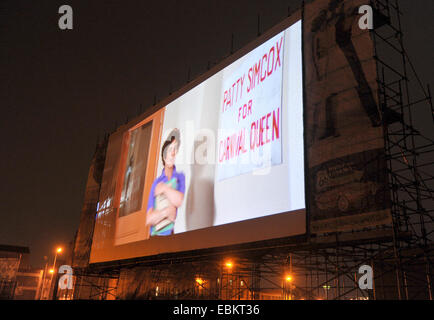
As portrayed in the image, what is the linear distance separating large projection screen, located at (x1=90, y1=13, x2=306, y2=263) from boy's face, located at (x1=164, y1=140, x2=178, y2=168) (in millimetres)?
43

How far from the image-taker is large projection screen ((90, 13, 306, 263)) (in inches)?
370

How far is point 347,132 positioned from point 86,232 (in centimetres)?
1597

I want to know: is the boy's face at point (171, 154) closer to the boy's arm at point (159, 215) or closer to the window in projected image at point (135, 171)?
the boy's arm at point (159, 215)

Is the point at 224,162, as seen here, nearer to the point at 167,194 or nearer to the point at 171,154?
the point at 167,194

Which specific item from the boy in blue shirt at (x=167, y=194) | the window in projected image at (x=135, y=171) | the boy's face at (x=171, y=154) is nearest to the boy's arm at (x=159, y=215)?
the boy in blue shirt at (x=167, y=194)

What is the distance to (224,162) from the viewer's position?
1117cm

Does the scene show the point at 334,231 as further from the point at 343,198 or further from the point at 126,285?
the point at 126,285

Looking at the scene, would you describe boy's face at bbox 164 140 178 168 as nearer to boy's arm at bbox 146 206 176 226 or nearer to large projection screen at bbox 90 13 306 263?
large projection screen at bbox 90 13 306 263

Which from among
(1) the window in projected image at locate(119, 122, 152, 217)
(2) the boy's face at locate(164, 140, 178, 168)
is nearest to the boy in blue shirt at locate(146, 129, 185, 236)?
(2) the boy's face at locate(164, 140, 178, 168)

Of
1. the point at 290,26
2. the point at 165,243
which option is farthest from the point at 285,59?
the point at 165,243

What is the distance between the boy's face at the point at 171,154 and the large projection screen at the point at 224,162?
0.04 m

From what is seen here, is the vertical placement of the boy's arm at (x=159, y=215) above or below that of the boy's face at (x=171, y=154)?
below

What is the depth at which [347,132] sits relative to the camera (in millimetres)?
9031

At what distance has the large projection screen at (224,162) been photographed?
30.9 ft
